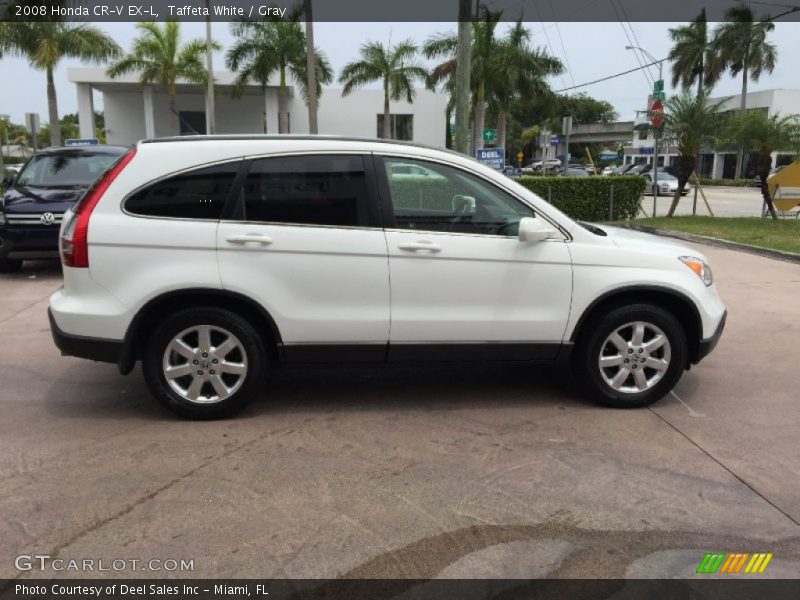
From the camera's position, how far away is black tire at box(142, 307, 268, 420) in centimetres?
423

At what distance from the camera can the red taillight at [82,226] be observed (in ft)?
13.6

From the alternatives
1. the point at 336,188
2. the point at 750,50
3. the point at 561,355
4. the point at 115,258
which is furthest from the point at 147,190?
the point at 750,50

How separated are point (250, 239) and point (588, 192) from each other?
14.7 m

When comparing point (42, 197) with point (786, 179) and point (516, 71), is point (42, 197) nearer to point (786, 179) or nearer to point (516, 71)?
point (786, 179)

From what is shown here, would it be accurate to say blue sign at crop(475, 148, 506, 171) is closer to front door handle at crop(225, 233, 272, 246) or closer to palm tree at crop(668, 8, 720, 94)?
front door handle at crop(225, 233, 272, 246)

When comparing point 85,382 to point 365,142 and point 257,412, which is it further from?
point 365,142

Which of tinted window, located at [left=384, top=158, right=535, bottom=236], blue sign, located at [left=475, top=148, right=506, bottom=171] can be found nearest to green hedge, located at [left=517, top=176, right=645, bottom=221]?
blue sign, located at [left=475, top=148, right=506, bottom=171]

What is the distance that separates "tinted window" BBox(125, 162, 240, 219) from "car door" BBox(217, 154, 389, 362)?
139mm

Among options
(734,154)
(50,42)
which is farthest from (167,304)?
(734,154)

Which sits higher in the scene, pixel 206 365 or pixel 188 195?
pixel 188 195

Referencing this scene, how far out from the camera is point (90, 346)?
423 cm

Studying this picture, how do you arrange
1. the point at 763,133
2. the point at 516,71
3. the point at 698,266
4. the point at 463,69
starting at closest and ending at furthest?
1. the point at 698,266
2. the point at 463,69
3. the point at 763,133
4. the point at 516,71

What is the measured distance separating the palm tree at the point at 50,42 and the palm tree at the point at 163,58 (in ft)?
16.6

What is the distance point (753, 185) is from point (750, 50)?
12086 mm
